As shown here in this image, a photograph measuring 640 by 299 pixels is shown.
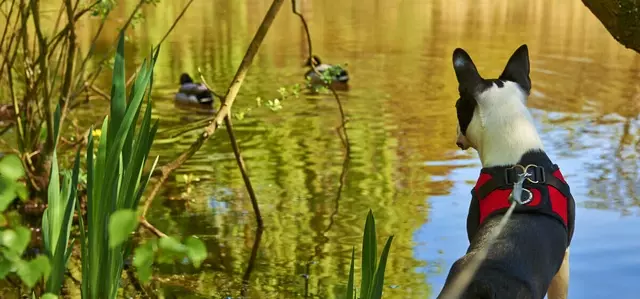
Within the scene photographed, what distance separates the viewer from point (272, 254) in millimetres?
5754

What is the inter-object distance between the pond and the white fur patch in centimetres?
75

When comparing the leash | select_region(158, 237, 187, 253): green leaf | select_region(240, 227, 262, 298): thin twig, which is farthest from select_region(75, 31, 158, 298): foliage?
select_region(240, 227, 262, 298): thin twig

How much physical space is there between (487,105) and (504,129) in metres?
0.13

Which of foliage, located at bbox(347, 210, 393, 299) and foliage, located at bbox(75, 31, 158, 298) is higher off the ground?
foliage, located at bbox(75, 31, 158, 298)

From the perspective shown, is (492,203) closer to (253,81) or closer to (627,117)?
(627,117)

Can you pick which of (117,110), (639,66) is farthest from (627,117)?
(117,110)

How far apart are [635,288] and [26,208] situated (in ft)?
12.6

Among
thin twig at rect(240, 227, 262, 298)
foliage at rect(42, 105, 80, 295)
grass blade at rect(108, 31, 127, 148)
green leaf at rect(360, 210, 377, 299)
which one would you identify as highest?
grass blade at rect(108, 31, 127, 148)

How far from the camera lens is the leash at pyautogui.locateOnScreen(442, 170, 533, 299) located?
300cm

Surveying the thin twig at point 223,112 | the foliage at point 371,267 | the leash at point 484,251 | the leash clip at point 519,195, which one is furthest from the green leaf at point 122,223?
the thin twig at point 223,112

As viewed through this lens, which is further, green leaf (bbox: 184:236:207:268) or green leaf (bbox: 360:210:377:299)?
green leaf (bbox: 360:210:377:299)

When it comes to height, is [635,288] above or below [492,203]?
below

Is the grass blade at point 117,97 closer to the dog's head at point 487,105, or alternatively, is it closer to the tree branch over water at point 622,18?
the tree branch over water at point 622,18

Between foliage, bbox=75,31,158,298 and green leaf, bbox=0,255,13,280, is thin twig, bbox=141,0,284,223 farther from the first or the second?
green leaf, bbox=0,255,13,280
